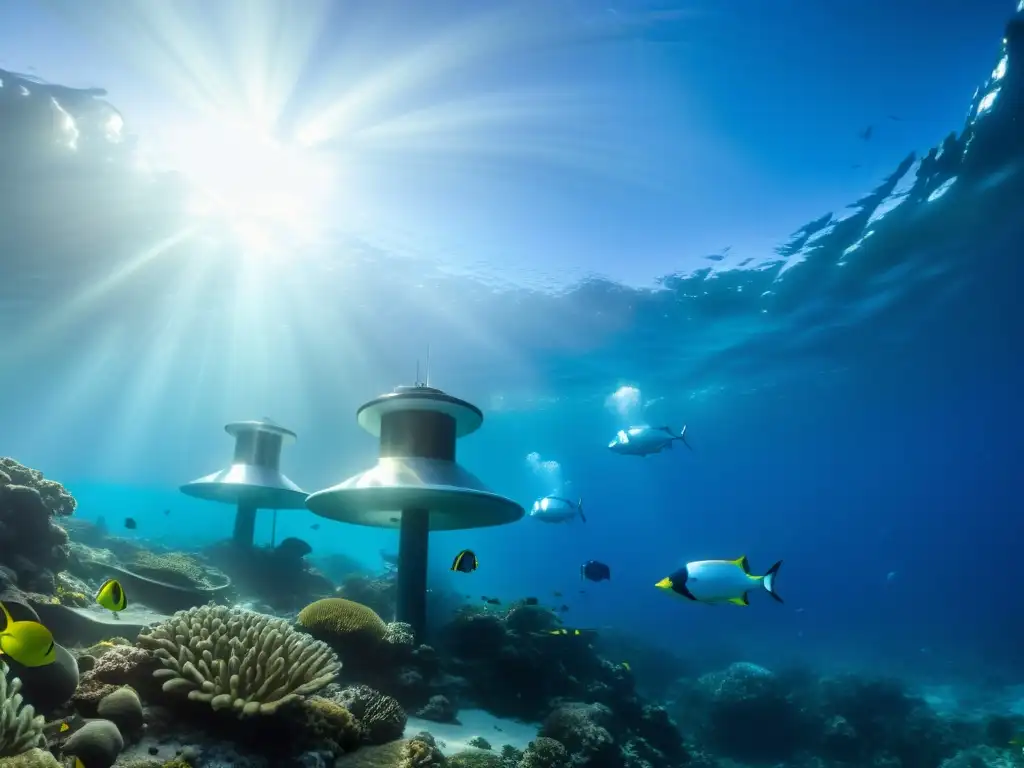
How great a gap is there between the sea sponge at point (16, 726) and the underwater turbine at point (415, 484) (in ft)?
17.8

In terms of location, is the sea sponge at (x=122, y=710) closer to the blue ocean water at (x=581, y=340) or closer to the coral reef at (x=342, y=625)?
the coral reef at (x=342, y=625)

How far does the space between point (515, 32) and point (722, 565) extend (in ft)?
38.1

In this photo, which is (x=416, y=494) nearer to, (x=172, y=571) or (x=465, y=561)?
(x=465, y=561)

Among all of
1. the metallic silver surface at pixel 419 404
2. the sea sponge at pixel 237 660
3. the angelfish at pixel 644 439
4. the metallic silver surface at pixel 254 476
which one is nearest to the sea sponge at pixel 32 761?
the sea sponge at pixel 237 660

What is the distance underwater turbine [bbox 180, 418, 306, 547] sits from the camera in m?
13.7

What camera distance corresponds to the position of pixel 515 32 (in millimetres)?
11664

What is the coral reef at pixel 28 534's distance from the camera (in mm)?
7547

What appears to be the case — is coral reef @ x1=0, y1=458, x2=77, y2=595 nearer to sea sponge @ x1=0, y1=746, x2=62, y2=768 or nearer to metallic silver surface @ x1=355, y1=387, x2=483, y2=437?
sea sponge @ x1=0, y1=746, x2=62, y2=768

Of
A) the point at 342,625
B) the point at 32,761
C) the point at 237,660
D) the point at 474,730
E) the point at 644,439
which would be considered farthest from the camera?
the point at 644,439

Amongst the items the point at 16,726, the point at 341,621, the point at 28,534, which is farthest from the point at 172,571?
the point at 16,726

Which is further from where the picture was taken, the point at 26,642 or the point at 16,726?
the point at 16,726

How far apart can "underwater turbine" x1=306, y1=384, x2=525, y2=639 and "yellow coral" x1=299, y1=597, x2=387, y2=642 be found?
1842 mm

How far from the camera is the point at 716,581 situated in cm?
453

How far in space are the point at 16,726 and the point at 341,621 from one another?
4.28 m
